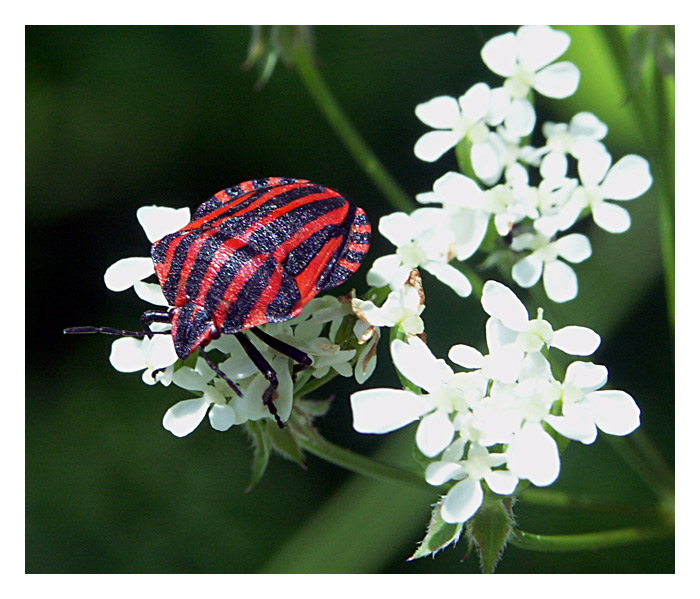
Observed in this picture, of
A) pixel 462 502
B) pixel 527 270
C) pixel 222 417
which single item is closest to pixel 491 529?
pixel 462 502

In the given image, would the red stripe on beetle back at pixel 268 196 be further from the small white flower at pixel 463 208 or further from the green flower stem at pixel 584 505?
the green flower stem at pixel 584 505

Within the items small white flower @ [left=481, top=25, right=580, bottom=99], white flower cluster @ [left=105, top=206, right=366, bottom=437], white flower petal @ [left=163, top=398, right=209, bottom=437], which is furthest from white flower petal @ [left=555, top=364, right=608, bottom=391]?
small white flower @ [left=481, top=25, right=580, bottom=99]

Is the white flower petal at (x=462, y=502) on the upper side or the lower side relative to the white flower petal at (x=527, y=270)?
lower

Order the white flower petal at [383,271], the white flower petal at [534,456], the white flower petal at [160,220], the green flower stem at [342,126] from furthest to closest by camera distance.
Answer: the green flower stem at [342,126] < the white flower petal at [160,220] < the white flower petal at [383,271] < the white flower petal at [534,456]

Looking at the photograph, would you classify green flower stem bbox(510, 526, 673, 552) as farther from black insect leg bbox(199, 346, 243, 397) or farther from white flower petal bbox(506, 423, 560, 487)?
black insect leg bbox(199, 346, 243, 397)

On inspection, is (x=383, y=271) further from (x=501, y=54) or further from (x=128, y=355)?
(x=501, y=54)

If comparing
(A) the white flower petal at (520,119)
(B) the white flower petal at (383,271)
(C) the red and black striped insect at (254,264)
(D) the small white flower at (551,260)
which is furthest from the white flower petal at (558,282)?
(C) the red and black striped insect at (254,264)
